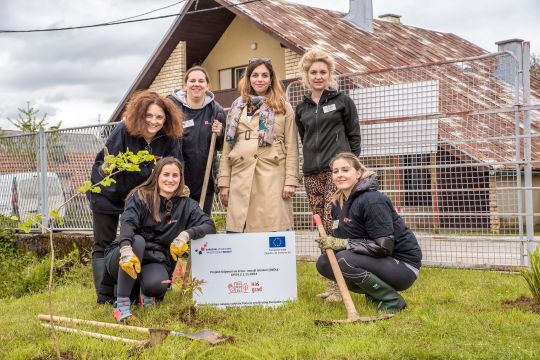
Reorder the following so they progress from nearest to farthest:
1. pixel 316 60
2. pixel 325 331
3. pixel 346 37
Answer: pixel 325 331 → pixel 316 60 → pixel 346 37

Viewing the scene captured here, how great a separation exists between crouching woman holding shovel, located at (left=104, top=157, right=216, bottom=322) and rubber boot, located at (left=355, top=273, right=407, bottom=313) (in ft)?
4.15

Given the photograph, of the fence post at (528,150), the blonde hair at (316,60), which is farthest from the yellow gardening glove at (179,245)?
the fence post at (528,150)

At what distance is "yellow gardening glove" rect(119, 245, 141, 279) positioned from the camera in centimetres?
477

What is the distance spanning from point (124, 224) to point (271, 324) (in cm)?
132

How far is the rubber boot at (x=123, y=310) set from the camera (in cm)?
484

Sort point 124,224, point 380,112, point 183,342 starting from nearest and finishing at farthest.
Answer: point 183,342 < point 124,224 < point 380,112

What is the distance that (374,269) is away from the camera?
16.1ft

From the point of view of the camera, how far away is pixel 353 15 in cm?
1955

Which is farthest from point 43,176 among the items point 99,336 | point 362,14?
point 362,14

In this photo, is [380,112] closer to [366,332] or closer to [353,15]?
[366,332]

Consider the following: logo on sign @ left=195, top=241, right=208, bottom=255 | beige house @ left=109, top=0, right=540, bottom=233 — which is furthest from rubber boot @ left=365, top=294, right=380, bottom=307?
beige house @ left=109, top=0, right=540, bottom=233

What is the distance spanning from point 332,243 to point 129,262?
142cm

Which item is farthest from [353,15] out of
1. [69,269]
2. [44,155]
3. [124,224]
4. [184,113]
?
[124,224]

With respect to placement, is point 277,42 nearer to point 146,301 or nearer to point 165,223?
point 165,223
